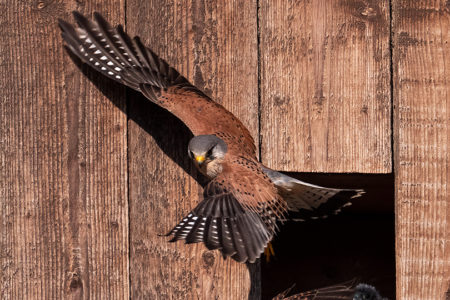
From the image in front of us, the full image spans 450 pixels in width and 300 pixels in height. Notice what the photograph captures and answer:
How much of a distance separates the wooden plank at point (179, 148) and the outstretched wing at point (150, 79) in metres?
0.05

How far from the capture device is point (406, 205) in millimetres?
2645

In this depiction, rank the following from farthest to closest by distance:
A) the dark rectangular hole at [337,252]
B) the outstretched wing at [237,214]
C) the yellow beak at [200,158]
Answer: the dark rectangular hole at [337,252] < the yellow beak at [200,158] < the outstretched wing at [237,214]

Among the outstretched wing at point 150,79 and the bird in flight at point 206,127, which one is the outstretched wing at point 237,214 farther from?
the outstretched wing at point 150,79

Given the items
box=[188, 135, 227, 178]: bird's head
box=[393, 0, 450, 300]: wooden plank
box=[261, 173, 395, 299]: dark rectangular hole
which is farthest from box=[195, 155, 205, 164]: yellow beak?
box=[261, 173, 395, 299]: dark rectangular hole

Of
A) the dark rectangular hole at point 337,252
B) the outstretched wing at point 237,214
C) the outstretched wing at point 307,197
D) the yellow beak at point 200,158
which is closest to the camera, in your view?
the outstretched wing at point 237,214

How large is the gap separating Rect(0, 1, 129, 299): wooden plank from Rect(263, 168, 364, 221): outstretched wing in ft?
2.14

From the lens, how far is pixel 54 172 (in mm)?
2793

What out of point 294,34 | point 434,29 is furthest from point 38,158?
point 434,29

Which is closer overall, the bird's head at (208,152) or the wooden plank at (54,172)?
the bird's head at (208,152)

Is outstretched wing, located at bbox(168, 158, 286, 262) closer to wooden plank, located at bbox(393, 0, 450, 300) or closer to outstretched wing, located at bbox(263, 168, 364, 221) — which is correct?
outstretched wing, located at bbox(263, 168, 364, 221)

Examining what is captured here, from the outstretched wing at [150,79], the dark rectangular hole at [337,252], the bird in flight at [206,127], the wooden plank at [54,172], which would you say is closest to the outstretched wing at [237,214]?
the bird in flight at [206,127]

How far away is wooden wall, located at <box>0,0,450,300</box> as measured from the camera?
273cm

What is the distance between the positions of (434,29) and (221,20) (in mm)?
848

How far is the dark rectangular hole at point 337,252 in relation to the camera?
3.88 meters
